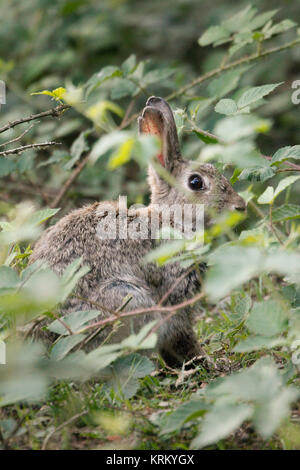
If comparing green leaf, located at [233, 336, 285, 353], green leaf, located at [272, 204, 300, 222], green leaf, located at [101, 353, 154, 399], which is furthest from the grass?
green leaf, located at [272, 204, 300, 222]

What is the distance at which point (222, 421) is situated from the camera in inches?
96.8

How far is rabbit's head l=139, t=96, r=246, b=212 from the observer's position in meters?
4.82

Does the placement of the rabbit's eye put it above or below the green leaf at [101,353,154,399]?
above

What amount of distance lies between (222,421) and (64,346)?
1.05 metres

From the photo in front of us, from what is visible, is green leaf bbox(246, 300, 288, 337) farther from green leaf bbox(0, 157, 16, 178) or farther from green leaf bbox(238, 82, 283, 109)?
green leaf bbox(0, 157, 16, 178)

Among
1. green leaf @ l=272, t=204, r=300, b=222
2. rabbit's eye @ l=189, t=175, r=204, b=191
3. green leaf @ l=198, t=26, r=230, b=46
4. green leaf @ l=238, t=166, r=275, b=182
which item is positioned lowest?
green leaf @ l=272, t=204, r=300, b=222

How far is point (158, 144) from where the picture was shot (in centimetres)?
248

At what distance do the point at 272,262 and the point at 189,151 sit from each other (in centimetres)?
388

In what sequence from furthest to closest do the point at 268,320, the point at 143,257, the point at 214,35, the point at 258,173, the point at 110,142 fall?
the point at 214,35, the point at 143,257, the point at 258,173, the point at 268,320, the point at 110,142

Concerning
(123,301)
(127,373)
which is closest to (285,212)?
(123,301)

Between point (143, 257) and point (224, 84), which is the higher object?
point (224, 84)

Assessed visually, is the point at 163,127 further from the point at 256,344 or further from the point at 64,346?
the point at 256,344

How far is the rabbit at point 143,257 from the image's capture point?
4.19 metres
